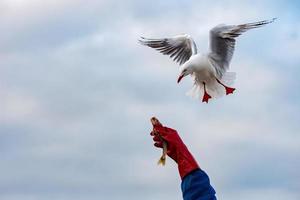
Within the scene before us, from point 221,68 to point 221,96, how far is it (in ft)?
4.54

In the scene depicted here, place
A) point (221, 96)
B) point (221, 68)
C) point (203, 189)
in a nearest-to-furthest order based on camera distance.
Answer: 1. point (203, 189)
2. point (221, 96)
3. point (221, 68)

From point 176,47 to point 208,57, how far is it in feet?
2.97

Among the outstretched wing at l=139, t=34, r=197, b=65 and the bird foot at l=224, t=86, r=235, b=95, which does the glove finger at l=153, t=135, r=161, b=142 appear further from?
the outstretched wing at l=139, t=34, r=197, b=65

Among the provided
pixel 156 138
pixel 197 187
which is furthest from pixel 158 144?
pixel 197 187

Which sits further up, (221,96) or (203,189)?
(221,96)

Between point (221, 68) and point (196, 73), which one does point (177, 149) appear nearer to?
point (196, 73)

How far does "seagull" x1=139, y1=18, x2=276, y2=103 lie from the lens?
12.4 meters

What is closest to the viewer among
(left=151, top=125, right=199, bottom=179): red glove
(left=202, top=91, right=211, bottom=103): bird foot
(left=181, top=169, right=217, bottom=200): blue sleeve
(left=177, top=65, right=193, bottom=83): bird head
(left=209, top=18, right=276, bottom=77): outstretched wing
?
(left=181, top=169, right=217, bottom=200): blue sleeve

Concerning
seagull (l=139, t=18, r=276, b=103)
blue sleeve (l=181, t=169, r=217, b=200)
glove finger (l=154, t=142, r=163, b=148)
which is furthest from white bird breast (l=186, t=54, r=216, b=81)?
blue sleeve (l=181, t=169, r=217, b=200)

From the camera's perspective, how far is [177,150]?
17.6 ft

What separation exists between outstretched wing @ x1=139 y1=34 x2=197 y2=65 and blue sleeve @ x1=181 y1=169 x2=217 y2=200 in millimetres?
8544

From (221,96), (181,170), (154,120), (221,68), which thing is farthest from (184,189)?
(221,68)

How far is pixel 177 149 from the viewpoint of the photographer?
535cm

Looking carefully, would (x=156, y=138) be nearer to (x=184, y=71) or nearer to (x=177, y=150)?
(x=177, y=150)
